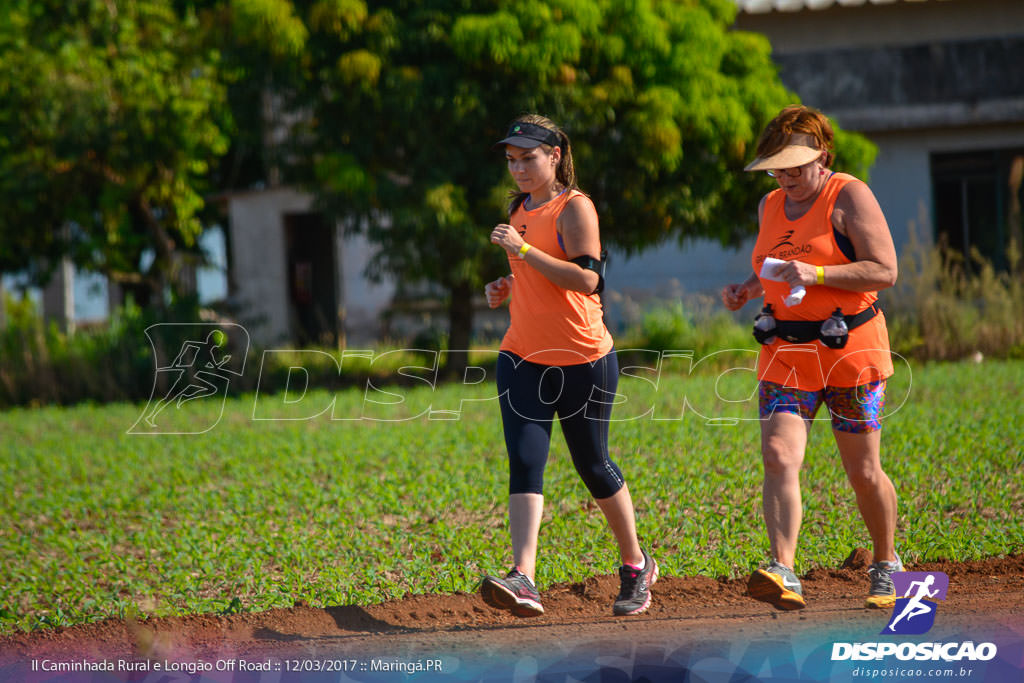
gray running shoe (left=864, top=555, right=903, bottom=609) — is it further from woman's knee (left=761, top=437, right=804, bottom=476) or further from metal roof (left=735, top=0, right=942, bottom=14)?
metal roof (left=735, top=0, right=942, bottom=14)

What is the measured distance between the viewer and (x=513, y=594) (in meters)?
3.87

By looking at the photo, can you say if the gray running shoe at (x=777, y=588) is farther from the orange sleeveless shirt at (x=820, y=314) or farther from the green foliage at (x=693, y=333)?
the green foliage at (x=693, y=333)

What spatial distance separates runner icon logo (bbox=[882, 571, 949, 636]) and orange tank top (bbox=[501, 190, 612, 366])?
60.3 inches

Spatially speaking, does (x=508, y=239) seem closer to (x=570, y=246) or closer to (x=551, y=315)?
(x=570, y=246)

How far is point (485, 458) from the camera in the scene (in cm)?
750

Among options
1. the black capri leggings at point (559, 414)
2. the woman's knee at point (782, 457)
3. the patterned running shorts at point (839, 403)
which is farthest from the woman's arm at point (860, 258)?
the black capri leggings at point (559, 414)

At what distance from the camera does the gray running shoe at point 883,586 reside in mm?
4098

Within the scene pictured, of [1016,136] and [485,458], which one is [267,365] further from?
[1016,136]

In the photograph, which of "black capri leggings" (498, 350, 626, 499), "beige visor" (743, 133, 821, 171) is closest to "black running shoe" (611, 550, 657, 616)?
"black capri leggings" (498, 350, 626, 499)

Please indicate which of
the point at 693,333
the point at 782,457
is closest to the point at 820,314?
the point at 782,457

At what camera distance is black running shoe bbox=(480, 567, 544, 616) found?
152 inches

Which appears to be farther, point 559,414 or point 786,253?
point 559,414

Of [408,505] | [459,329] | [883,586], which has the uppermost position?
[459,329]

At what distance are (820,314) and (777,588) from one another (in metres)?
1.07
